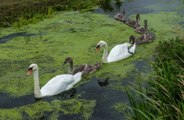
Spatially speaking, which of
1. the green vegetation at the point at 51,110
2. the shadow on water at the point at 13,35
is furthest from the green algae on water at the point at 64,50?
the shadow on water at the point at 13,35

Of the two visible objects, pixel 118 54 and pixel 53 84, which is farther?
pixel 118 54

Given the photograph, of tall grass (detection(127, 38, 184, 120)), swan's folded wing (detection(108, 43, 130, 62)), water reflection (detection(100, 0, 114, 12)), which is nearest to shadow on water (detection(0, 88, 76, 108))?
swan's folded wing (detection(108, 43, 130, 62))

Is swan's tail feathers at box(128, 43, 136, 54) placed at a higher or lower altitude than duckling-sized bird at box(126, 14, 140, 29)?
lower

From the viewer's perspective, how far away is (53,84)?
963 centimetres

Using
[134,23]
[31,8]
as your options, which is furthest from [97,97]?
[31,8]

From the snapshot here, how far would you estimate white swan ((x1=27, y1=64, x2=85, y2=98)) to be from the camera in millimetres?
9430

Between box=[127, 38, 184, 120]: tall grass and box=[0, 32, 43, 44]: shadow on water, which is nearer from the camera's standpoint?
box=[127, 38, 184, 120]: tall grass

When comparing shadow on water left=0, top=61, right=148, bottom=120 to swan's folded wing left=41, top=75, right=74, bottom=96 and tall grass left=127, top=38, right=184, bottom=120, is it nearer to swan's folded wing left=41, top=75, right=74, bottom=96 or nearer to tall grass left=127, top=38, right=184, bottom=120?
swan's folded wing left=41, top=75, right=74, bottom=96

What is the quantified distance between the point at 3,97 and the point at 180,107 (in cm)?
503

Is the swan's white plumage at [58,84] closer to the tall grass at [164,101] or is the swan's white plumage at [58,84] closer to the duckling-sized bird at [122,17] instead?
the tall grass at [164,101]

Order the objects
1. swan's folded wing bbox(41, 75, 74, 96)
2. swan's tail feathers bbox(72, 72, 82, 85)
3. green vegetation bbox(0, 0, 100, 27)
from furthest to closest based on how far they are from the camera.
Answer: green vegetation bbox(0, 0, 100, 27) < swan's tail feathers bbox(72, 72, 82, 85) < swan's folded wing bbox(41, 75, 74, 96)

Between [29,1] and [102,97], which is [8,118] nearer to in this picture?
[102,97]

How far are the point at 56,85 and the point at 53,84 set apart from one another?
0.07m

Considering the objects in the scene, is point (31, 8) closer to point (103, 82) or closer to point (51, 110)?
point (103, 82)
